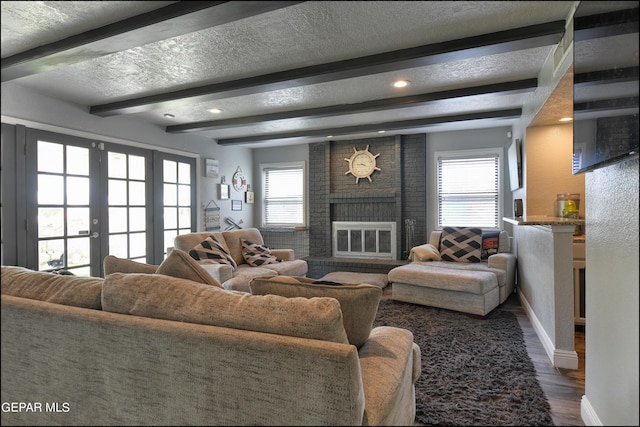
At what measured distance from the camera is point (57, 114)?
2.65 meters

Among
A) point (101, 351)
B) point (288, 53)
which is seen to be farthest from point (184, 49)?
point (101, 351)

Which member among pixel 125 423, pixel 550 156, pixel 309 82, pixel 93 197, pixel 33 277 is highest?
pixel 309 82

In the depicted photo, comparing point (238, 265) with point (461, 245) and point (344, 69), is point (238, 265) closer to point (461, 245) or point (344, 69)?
point (344, 69)

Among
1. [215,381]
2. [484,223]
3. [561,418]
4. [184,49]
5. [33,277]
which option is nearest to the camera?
[561,418]

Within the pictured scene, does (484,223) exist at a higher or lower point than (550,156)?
lower

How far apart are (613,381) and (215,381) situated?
1.09 m

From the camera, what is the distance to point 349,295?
1146 millimetres

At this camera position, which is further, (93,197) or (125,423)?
(93,197)

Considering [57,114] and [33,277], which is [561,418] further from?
[57,114]

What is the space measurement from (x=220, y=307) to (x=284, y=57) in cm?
195

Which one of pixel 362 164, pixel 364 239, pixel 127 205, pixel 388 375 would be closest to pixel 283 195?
pixel 362 164

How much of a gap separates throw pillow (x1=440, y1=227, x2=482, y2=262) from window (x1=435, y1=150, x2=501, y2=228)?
2.08 feet

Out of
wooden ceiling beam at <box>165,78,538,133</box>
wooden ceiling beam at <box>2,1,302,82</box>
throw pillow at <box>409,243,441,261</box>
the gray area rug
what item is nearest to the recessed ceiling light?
wooden ceiling beam at <box>165,78,538,133</box>

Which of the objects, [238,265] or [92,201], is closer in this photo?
[92,201]
